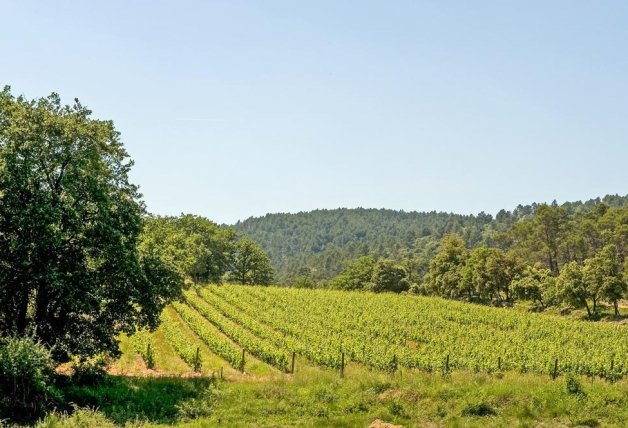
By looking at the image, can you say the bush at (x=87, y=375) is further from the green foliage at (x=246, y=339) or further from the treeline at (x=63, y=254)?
the green foliage at (x=246, y=339)

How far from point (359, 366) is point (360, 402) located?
42.0 ft

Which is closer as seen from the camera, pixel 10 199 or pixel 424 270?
pixel 10 199

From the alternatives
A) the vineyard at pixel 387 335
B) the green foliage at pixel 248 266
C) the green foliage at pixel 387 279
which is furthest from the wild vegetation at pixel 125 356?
the green foliage at pixel 248 266

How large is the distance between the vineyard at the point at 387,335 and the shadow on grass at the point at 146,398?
6397mm

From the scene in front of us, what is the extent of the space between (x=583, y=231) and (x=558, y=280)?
48.4 metres

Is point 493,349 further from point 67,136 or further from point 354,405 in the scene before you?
point 67,136

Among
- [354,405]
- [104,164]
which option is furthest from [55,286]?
[354,405]

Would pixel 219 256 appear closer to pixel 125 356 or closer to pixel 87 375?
pixel 125 356

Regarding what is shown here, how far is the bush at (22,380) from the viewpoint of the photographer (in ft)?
63.4

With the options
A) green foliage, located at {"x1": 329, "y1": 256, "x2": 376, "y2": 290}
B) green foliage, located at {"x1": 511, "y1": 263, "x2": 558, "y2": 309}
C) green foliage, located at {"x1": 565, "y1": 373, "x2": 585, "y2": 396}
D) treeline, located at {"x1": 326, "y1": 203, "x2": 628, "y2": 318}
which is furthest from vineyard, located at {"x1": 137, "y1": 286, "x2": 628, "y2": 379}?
green foliage, located at {"x1": 329, "y1": 256, "x2": 376, "y2": 290}

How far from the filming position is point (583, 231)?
114 m

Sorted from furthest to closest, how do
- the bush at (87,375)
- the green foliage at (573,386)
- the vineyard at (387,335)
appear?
1. the vineyard at (387,335)
2. the bush at (87,375)
3. the green foliage at (573,386)

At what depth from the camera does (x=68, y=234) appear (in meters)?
22.6

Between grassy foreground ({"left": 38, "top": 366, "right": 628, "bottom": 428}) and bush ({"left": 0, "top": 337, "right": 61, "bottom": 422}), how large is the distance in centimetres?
139
